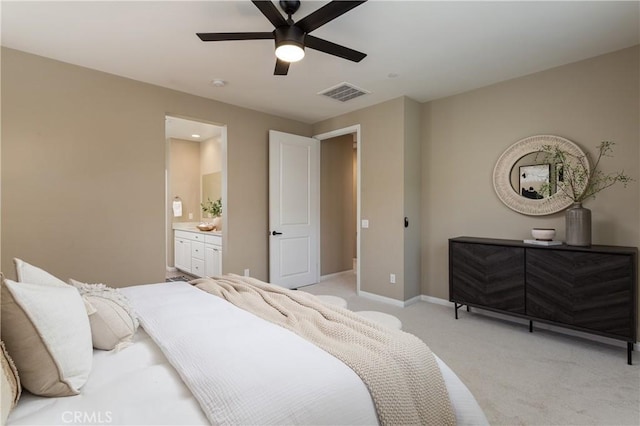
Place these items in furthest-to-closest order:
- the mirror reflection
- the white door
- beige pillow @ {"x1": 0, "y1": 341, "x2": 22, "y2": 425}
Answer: the white door
the mirror reflection
beige pillow @ {"x1": 0, "y1": 341, "x2": 22, "y2": 425}

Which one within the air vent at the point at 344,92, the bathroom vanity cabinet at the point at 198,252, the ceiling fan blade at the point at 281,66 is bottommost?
the bathroom vanity cabinet at the point at 198,252

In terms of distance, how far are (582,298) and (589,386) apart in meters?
0.74

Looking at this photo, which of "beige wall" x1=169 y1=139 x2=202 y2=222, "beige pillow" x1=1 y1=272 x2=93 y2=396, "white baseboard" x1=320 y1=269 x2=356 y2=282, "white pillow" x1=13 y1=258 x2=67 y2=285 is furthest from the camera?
"beige wall" x1=169 y1=139 x2=202 y2=222

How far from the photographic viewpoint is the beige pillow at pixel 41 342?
942 millimetres

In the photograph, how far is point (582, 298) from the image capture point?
2564 mm

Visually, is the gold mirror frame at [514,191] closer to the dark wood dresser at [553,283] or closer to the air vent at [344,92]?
the dark wood dresser at [553,283]

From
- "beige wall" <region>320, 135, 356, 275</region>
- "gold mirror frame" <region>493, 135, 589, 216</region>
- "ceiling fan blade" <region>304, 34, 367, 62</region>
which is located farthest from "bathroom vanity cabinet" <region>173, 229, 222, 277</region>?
"gold mirror frame" <region>493, 135, 589, 216</region>

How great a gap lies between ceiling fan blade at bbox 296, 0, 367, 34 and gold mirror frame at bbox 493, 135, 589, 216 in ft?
8.13

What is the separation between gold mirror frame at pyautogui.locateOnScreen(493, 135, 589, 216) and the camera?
3.00 metres

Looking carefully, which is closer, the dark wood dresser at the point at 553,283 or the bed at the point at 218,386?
the bed at the point at 218,386

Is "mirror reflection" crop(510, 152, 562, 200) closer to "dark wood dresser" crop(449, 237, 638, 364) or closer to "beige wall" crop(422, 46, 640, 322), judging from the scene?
"beige wall" crop(422, 46, 640, 322)

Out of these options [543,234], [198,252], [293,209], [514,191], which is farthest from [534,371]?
[198,252]

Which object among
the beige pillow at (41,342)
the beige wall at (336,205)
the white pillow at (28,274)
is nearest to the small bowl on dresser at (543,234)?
the beige wall at (336,205)

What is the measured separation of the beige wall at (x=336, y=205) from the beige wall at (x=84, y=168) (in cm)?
206
